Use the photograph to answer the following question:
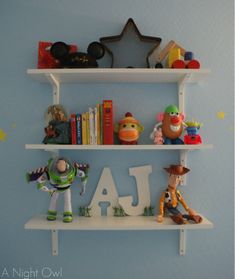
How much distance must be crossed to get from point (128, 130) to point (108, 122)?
0.28 feet

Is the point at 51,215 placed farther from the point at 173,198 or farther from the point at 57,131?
the point at 173,198

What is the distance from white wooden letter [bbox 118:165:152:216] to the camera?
138 centimetres

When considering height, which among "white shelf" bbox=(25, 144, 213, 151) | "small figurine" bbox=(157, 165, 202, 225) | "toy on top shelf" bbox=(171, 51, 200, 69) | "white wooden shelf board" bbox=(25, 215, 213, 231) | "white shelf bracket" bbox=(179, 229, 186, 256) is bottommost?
"white shelf bracket" bbox=(179, 229, 186, 256)

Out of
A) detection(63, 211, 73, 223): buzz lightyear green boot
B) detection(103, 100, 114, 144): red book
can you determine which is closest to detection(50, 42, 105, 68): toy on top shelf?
detection(103, 100, 114, 144): red book

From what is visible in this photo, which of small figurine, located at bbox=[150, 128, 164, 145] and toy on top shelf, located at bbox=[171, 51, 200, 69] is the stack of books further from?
toy on top shelf, located at bbox=[171, 51, 200, 69]

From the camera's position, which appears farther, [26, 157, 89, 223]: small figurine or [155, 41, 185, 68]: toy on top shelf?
[155, 41, 185, 68]: toy on top shelf

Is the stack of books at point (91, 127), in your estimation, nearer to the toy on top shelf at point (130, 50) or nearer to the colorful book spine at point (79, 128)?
the colorful book spine at point (79, 128)

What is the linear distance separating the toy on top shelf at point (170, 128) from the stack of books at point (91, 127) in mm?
185

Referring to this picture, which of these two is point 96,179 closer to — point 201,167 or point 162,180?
point 162,180

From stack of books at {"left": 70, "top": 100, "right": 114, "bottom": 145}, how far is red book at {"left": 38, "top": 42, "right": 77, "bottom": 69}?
10.3 inches

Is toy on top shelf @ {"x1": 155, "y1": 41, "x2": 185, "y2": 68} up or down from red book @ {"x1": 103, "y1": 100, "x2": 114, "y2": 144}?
up

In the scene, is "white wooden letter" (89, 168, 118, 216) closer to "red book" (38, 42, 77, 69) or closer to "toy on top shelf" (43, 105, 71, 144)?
"toy on top shelf" (43, 105, 71, 144)

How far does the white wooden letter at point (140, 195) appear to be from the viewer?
1.38 meters

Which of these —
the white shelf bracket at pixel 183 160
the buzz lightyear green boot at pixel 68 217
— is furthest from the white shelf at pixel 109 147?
the buzz lightyear green boot at pixel 68 217
